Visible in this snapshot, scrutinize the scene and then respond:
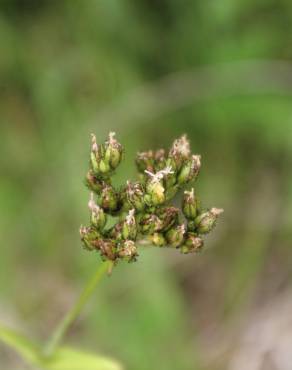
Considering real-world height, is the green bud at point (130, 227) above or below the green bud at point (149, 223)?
below

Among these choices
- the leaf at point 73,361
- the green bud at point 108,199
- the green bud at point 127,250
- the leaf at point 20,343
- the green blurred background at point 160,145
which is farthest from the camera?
the green blurred background at point 160,145

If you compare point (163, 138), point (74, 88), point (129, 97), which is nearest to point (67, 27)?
point (74, 88)

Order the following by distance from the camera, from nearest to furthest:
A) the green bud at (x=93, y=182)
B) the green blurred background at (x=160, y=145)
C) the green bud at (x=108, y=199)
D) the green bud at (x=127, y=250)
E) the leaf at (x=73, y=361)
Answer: the green bud at (x=127, y=250) → the green bud at (x=108, y=199) → the green bud at (x=93, y=182) → the leaf at (x=73, y=361) → the green blurred background at (x=160, y=145)

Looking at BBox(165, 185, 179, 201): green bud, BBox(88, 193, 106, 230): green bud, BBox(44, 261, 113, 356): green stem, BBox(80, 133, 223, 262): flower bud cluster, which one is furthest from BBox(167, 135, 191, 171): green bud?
BBox(44, 261, 113, 356): green stem

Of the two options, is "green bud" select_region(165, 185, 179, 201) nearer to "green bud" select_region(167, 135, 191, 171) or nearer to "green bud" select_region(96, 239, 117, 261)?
"green bud" select_region(167, 135, 191, 171)

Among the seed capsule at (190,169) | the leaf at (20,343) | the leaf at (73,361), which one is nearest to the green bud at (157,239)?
the seed capsule at (190,169)

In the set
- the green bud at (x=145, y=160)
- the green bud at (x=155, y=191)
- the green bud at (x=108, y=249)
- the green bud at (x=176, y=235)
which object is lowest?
the green bud at (x=108, y=249)

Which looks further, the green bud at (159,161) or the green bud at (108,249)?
the green bud at (159,161)

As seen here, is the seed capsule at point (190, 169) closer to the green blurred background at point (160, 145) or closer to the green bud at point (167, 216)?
the green bud at point (167, 216)

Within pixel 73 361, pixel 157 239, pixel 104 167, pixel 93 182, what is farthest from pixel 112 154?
pixel 73 361
